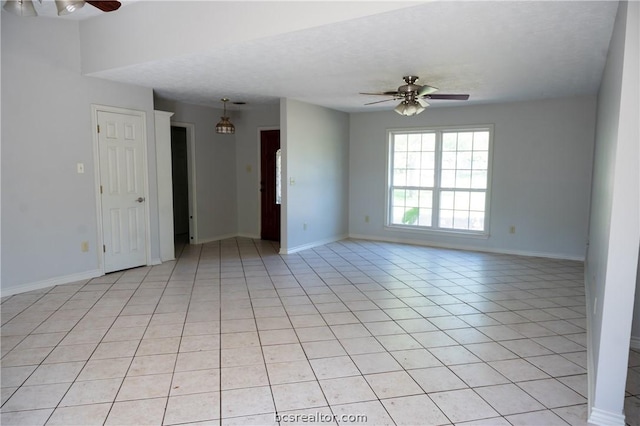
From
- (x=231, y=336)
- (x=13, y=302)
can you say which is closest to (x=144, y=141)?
(x=13, y=302)

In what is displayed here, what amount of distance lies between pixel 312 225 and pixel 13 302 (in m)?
4.04

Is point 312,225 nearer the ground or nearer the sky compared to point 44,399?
nearer the sky

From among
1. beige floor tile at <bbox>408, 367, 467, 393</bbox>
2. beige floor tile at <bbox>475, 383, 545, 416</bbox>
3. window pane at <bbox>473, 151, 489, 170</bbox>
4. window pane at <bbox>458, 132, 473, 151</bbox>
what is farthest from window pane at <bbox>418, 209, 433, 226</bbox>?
beige floor tile at <bbox>475, 383, 545, 416</bbox>

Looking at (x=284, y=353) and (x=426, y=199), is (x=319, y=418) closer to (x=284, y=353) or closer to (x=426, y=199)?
(x=284, y=353)

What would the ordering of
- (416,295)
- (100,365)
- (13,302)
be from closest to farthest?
(100,365) → (13,302) → (416,295)

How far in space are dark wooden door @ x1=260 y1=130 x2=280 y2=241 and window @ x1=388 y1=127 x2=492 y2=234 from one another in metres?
2.05

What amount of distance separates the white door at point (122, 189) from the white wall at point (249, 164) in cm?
247

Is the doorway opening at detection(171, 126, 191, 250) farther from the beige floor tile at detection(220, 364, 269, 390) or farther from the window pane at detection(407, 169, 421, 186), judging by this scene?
the beige floor tile at detection(220, 364, 269, 390)

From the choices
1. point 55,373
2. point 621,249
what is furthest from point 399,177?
point 55,373

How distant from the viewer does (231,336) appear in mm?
3152

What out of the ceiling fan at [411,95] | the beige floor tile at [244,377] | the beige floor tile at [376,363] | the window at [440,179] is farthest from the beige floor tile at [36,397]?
the window at [440,179]

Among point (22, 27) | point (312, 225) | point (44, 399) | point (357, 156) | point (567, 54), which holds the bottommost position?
point (44, 399)

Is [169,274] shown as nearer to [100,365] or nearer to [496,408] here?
[100,365]

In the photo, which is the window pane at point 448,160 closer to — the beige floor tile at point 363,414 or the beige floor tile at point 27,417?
the beige floor tile at point 363,414
